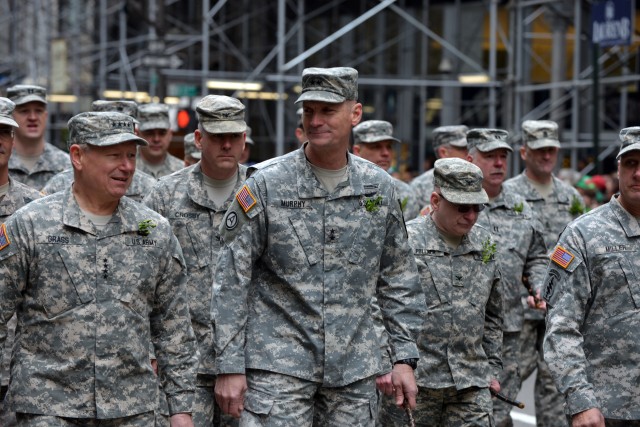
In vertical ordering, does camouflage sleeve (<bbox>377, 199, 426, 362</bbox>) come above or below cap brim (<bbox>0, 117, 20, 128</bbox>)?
below

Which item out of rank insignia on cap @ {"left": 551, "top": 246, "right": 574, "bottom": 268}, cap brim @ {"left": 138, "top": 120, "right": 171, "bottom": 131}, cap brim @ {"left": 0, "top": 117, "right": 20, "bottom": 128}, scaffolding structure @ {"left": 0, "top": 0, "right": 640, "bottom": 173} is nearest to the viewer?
rank insignia on cap @ {"left": 551, "top": 246, "right": 574, "bottom": 268}

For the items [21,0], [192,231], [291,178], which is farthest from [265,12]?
[291,178]

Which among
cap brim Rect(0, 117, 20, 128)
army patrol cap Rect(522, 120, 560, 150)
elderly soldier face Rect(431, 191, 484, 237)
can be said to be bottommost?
elderly soldier face Rect(431, 191, 484, 237)

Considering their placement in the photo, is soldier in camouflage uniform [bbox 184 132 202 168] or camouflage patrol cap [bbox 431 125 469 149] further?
camouflage patrol cap [bbox 431 125 469 149]

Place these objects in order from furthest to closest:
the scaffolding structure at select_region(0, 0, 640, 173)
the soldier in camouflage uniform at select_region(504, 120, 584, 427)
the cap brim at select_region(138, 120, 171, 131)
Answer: the scaffolding structure at select_region(0, 0, 640, 173)
the cap brim at select_region(138, 120, 171, 131)
the soldier in camouflage uniform at select_region(504, 120, 584, 427)

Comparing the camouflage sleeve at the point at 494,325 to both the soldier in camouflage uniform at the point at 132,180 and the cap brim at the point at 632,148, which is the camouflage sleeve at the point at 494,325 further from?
the soldier in camouflage uniform at the point at 132,180

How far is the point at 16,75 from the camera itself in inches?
1570

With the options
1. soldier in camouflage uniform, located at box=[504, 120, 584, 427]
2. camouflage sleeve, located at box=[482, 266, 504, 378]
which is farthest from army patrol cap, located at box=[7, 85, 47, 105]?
camouflage sleeve, located at box=[482, 266, 504, 378]

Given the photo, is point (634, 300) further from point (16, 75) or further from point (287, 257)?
point (16, 75)

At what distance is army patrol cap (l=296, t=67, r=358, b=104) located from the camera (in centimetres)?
663

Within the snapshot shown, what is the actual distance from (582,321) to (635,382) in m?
0.40

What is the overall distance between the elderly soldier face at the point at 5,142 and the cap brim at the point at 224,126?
1.23 m

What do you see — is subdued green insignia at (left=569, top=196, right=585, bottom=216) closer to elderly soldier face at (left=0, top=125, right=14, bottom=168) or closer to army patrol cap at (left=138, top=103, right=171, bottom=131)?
army patrol cap at (left=138, top=103, right=171, bottom=131)

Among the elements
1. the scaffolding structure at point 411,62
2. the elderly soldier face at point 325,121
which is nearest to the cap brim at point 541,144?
the elderly soldier face at point 325,121
